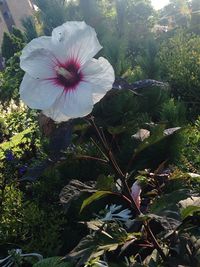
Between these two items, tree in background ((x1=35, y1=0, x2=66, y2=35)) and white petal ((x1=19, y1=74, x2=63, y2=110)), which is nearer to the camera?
white petal ((x1=19, y1=74, x2=63, y2=110))

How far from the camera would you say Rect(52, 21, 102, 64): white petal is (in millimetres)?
1463

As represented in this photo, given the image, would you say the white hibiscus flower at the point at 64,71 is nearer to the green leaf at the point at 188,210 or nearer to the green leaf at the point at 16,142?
the green leaf at the point at 188,210

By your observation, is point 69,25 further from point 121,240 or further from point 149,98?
point 149,98

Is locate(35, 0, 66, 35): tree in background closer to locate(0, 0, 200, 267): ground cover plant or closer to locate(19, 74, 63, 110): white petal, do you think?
locate(0, 0, 200, 267): ground cover plant

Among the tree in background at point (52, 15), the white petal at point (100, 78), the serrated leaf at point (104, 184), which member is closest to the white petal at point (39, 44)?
the white petal at point (100, 78)

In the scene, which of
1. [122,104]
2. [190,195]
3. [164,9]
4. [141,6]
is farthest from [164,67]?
[164,9]

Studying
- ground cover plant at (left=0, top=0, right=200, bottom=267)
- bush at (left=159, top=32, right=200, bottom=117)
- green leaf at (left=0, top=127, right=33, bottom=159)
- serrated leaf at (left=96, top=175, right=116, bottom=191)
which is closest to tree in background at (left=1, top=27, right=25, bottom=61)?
bush at (left=159, top=32, right=200, bottom=117)

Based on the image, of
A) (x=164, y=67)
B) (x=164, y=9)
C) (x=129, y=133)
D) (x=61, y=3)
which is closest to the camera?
(x=129, y=133)

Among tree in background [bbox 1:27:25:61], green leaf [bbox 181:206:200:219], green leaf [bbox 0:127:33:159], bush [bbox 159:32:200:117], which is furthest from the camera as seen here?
tree in background [bbox 1:27:25:61]

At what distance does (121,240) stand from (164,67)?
4.97 meters

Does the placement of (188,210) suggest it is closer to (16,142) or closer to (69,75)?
(69,75)

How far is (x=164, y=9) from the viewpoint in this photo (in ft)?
103

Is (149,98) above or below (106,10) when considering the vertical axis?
above

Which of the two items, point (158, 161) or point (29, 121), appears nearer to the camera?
point (158, 161)
